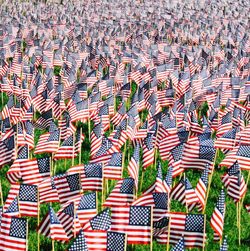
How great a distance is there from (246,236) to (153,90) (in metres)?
6.95

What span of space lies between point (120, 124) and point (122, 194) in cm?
383

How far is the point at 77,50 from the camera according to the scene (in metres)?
22.4

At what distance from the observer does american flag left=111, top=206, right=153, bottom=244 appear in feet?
29.0

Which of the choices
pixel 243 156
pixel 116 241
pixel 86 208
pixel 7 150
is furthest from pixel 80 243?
pixel 243 156

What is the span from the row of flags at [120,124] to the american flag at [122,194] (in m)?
0.02

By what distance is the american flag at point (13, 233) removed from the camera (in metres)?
8.47

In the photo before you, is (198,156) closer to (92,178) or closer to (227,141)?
(227,141)

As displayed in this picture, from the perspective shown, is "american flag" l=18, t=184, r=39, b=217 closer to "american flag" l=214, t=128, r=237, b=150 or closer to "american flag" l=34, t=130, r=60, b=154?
"american flag" l=34, t=130, r=60, b=154

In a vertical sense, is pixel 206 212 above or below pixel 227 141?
below

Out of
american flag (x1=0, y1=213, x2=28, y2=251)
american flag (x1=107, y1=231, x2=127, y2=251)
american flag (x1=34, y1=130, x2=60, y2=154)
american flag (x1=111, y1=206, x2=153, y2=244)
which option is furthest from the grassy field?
american flag (x1=107, y1=231, x2=127, y2=251)

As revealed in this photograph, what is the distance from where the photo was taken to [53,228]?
29.3 ft

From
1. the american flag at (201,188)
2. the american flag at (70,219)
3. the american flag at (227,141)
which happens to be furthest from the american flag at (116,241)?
the american flag at (227,141)

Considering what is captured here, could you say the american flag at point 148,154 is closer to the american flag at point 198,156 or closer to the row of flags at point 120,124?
the row of flags at point 120,124

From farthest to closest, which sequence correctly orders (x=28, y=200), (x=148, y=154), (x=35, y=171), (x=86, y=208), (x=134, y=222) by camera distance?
Result: (x=148, y=154)
(x=35, y=171)
(x=28, y=200)
(x=86, y=208)
(x=134, y=222)
